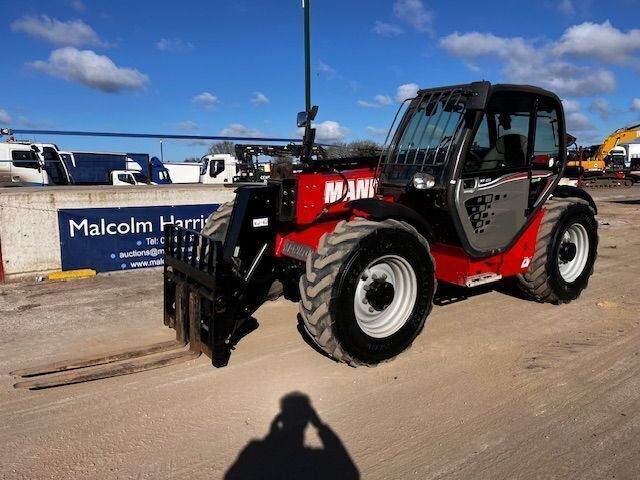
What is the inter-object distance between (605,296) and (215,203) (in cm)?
599

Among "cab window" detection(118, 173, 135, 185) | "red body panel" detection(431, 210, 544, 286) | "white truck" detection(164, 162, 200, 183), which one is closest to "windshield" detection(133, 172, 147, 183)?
"cab window" detection(118, 173, 135, 185)

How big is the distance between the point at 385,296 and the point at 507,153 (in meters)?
2.10

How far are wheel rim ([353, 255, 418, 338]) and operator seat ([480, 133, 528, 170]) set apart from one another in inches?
54.8

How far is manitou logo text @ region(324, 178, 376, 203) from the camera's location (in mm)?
4682

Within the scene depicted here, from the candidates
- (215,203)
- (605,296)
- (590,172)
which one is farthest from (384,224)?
(590,172)

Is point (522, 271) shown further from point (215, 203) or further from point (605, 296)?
point (215, 203)

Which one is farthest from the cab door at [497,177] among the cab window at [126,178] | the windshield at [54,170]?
the windshield at [54,170]

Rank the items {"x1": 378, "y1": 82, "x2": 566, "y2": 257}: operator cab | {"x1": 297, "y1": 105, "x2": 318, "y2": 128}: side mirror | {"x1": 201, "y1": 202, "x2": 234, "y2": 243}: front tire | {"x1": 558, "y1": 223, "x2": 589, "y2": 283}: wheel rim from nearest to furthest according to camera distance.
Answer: {"x1": 378, "y1": 82, "x2": 566, "y2": 257}: operator cab
{"x1": 201, "y1": 202, "x2": 234, "y2": 243}: front tire
{"x1": 297, "y1": 105, "x2": 318, "y2": 128}: side mirror
{"x1": 558, "y1": 223, "x2": 589, "y2": 283}: wheel rim

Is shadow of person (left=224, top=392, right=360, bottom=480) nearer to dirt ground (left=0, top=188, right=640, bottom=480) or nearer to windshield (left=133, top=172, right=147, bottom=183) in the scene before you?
dirt ground (left=0, top=188, right=640, bottom=480)

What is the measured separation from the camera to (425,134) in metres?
4.88

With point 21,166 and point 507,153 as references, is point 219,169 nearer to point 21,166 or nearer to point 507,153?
point 21,166

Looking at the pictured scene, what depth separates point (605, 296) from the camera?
20.2 ft

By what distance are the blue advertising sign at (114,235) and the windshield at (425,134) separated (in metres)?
3.49

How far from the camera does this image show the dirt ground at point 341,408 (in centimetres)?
285
